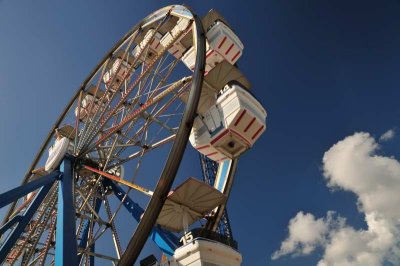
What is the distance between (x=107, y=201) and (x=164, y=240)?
14.1 ft

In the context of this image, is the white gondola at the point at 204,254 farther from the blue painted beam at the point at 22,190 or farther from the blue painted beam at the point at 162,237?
the blue painted beam at the point at 22,190

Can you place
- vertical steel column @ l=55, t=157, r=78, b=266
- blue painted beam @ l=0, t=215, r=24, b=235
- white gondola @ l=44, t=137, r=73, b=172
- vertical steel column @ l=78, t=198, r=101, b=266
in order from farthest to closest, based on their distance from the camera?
1. vertical steel column @ l=78, t=198, r=101, b=266
2. white gondola @ l=44, t=137, r=73, b=172
3. blue painted beam @ l=0, t=215, r=24, b=235
4. vertical steel column @ l=55, t=157, r=78, b=266

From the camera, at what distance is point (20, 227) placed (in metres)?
12.0

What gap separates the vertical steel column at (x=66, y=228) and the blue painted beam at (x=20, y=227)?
0.68 metres

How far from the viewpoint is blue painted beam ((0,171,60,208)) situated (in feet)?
35.3

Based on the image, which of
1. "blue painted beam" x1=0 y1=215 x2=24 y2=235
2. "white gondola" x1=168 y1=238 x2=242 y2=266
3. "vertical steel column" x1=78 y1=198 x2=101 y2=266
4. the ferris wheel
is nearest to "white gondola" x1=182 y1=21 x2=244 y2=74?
the ferris wheel

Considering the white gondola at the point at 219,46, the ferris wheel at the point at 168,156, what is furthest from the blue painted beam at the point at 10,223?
the white gondola at the point at 219,46

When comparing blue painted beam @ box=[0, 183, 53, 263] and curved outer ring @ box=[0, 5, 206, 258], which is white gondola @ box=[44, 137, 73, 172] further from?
curved outer ring @ box=[0, 5, 206, 258]

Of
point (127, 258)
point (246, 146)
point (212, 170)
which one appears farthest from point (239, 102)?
point (212, 170)

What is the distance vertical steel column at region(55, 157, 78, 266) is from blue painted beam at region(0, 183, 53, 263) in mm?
679

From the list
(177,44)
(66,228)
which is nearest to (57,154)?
(66,228)

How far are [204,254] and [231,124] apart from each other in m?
4.10

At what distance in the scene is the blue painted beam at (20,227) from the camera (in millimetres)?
11383

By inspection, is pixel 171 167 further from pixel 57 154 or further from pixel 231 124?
pixel 57 154
